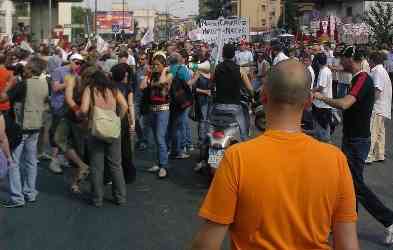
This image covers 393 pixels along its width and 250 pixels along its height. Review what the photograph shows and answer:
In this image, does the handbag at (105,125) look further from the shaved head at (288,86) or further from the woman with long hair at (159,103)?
the shaved head at (288,86)

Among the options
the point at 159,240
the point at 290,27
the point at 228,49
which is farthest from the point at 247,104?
the point at 290,27

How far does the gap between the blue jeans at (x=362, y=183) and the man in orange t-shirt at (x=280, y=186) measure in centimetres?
395

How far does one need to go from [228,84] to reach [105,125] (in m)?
2.09

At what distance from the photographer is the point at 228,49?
9664 mm

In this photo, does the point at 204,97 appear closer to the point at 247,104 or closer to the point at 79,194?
the point at 247,104

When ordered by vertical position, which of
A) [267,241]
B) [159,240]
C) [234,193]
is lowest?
[159,240]

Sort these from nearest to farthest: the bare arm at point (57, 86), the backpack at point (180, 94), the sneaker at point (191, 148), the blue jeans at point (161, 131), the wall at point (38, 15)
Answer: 1. the blue jeans at point (161, 131)
2. the bare arm at point (57, 86)
3. the backpack at point (180, 94)
4. the sneaker at point (191, 148)
5. the wall at point (38, 15)

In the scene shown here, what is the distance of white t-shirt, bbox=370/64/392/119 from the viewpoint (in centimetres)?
1056

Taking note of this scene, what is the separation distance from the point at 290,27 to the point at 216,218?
→ 9042 centimetres

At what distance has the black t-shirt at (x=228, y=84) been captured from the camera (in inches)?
372

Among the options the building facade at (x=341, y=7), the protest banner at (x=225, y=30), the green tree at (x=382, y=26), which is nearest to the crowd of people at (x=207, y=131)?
the protest banner at (x=225, y=30)

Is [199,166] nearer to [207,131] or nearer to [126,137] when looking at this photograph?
[207,131]

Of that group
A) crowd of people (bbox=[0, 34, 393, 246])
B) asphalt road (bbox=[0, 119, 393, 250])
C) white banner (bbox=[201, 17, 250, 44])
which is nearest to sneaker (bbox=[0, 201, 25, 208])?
crowd of people (bbox=[0, 34, 393, 246])

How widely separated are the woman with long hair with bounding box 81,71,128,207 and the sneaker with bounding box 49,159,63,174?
7.26ft
